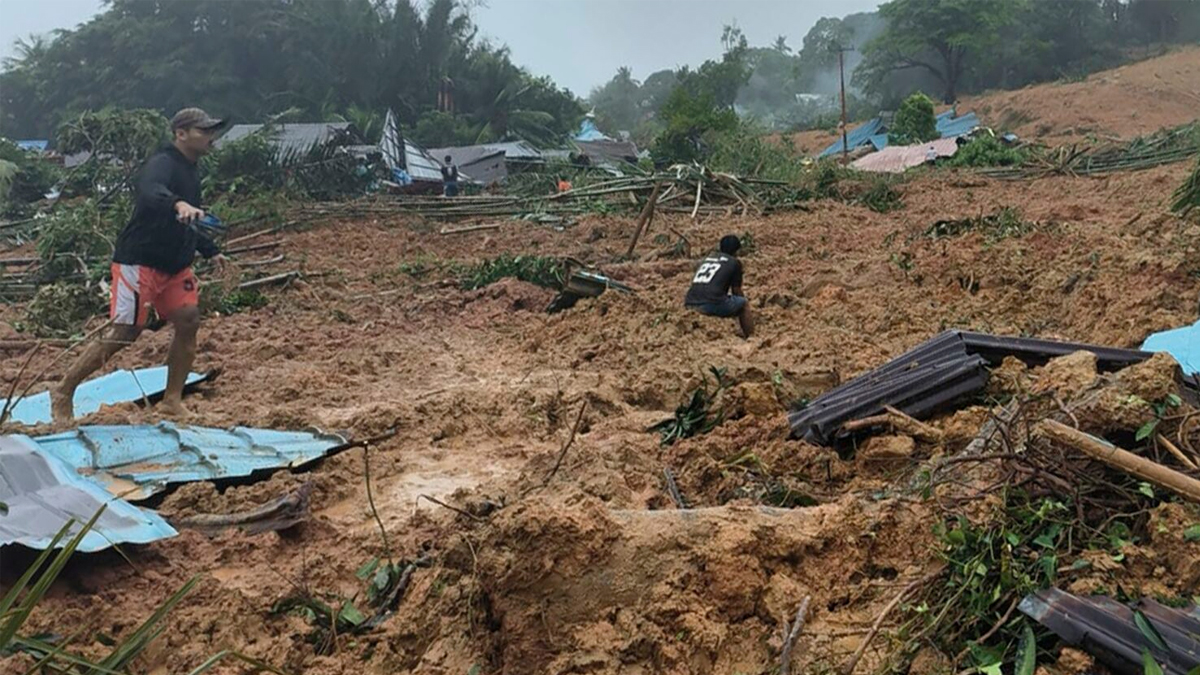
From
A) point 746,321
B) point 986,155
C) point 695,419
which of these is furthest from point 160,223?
point 986,155

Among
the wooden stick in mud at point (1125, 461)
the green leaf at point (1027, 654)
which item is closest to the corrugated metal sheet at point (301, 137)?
the wooden stick in mud at point (1125, 461)

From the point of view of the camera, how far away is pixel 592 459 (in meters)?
3.75

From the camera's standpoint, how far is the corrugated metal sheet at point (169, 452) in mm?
3543

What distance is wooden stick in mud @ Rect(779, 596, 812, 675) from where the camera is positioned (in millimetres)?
2035

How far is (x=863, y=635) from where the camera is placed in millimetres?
2092

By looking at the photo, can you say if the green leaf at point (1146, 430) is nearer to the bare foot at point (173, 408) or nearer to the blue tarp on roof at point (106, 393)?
the bare foot at point (173, 408)

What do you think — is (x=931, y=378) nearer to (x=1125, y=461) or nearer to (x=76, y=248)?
(x=1125, y=461)

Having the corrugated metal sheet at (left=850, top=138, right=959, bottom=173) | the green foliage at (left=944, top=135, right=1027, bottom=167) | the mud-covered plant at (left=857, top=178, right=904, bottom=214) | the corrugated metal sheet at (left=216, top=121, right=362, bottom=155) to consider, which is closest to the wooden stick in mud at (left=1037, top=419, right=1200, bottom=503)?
the mud-covered plant at (left=857, top=178, right=904, bottom=214)

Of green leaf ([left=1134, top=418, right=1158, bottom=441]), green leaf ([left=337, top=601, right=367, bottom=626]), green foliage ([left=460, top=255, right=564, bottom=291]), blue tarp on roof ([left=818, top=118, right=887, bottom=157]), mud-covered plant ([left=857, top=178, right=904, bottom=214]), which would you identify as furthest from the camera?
blue tarp on roof ([left=818, top=118, right=887, bottom=157])

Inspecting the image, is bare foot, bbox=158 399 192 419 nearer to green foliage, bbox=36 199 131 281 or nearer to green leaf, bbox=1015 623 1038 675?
green leaf, bbox=1015 623 1038 675

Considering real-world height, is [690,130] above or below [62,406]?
above

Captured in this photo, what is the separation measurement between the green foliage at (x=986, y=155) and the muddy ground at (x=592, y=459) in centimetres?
863

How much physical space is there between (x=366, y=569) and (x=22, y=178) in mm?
20911

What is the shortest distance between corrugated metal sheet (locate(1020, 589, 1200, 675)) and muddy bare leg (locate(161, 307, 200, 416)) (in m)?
4.21
